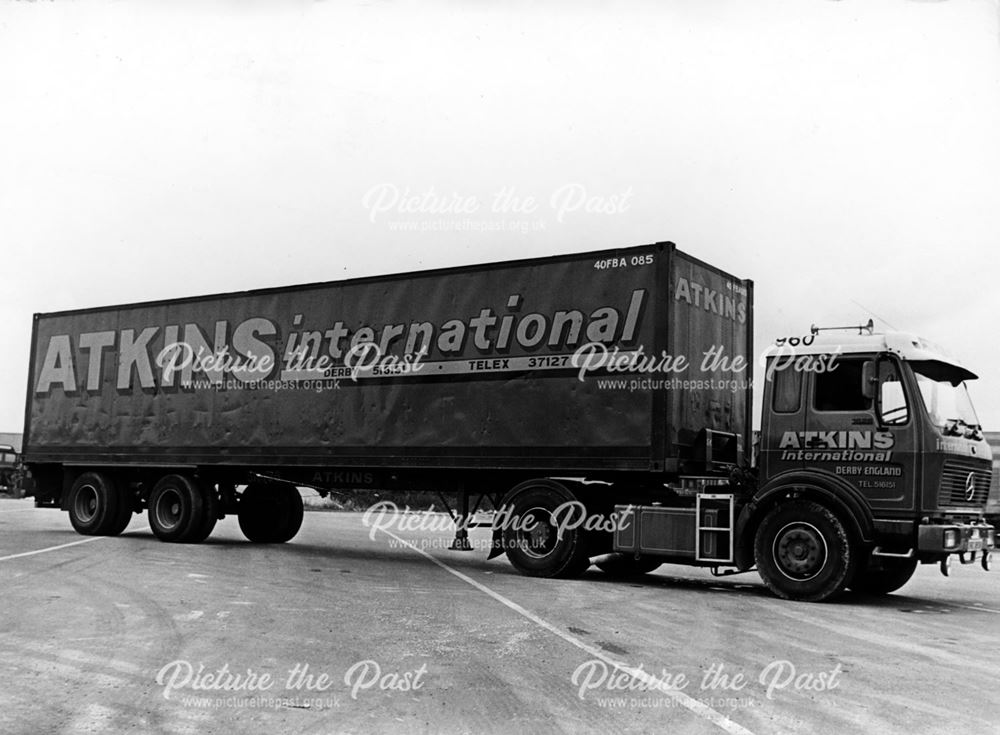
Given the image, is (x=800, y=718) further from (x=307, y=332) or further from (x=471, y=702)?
(x=307, y=332)

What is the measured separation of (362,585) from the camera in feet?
37.3

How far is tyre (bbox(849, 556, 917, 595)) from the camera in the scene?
11.5m

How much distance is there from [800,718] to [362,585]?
667 cm

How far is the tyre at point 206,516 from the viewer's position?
16391mm

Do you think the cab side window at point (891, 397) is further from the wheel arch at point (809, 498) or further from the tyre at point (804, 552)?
the tyre at point (804, 552)

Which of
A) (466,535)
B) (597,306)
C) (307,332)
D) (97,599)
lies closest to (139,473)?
(307,332)

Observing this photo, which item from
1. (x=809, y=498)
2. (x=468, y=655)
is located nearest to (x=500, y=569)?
(x=809, y=498)

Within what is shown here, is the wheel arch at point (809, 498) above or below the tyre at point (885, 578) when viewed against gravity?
above

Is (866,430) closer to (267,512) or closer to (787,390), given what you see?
(787,390)

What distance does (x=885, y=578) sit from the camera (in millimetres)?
11898

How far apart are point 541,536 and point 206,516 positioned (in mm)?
6623

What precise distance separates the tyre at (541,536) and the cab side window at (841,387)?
3.14 m

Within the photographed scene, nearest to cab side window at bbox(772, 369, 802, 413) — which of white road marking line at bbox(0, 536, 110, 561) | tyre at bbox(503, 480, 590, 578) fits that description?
tyre at bbox(503, 480, 590, 578)

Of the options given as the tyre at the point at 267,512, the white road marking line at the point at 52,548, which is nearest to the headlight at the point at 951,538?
the tyre at the point at 267,512
